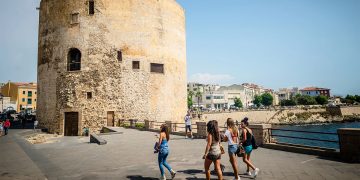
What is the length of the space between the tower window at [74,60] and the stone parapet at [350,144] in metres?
20.9

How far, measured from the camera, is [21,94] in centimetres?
6656

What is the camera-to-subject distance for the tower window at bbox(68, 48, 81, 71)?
21.4 meters

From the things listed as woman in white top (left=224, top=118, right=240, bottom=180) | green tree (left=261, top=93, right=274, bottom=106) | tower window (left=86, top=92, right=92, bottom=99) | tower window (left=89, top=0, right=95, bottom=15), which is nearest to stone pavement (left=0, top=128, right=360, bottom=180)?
woman in white top (left=224, top=118, right=240, bottom=180)

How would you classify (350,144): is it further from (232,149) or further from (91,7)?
(91,7)

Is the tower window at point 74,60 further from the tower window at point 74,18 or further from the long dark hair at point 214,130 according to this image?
the long dark hair at point 214,130

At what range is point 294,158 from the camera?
7746 millimetres

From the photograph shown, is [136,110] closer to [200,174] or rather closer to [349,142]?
[200,174]

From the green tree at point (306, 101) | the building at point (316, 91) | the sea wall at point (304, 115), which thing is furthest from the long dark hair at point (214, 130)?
the building at point (316, 91)

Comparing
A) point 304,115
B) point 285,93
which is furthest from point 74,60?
point 285,93

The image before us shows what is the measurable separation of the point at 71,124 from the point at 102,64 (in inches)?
249

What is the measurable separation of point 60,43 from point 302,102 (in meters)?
89.0

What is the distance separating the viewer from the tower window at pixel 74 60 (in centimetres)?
2142

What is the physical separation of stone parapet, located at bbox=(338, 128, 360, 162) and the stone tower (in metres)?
17.1

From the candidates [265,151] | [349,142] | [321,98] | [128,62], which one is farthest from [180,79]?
[321,98]
